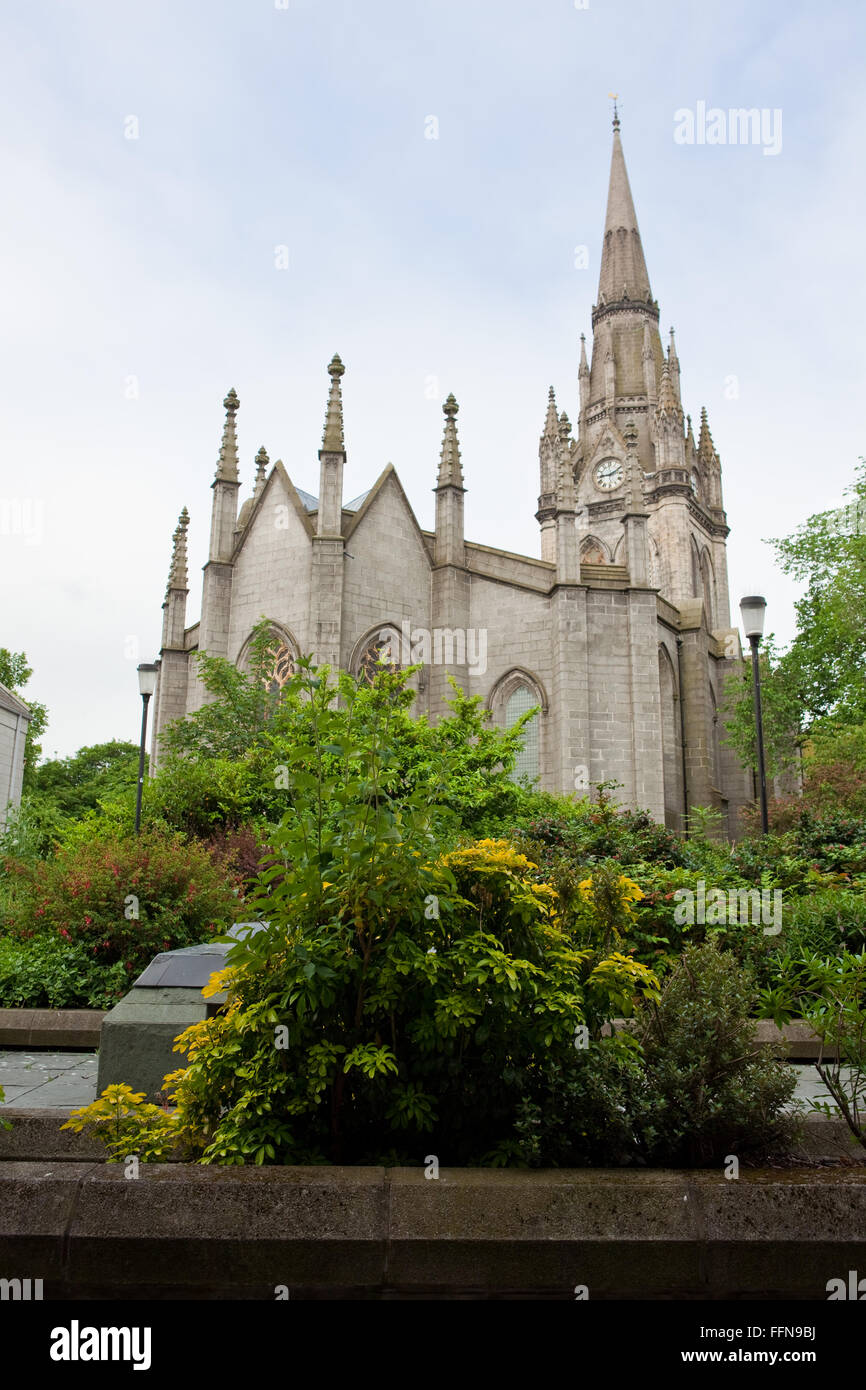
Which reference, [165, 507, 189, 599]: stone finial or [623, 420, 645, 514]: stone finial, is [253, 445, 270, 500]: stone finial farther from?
[623, 420, 645, 514]: stone finial

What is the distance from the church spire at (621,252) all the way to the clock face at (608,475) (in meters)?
9.88

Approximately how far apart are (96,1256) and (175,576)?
27873mm

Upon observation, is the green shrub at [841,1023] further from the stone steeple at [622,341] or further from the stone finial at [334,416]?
the stone steeple at [622,341]

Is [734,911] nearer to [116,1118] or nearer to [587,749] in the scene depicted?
[116,1118]

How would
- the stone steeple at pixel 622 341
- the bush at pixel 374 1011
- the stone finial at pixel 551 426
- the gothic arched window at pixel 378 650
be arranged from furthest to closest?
the stone steeple at pixel 622 341 → the stone finial at pixel 551 426 → the gothic arched window at pixel 378 650 → the bush at pixel 374 1011

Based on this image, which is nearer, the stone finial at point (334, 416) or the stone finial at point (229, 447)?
the stone finial at point (334, 416)

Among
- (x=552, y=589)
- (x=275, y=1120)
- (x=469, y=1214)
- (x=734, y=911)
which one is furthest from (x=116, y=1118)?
(x=552, y=589)

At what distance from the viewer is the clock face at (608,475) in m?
53.2

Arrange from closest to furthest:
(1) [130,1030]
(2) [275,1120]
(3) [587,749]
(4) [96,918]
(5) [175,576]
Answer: (2) [275,1120] → (1) [130,1030] → (4) [96,918] → (3) [587,749] → (5) [175,576]

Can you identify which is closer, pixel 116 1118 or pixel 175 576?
pixel 116 1118

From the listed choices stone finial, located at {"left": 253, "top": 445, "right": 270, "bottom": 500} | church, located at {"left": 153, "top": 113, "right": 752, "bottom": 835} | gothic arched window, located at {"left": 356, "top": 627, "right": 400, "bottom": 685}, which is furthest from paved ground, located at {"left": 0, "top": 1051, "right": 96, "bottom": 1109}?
stone finial, located at {"left": 253, "top": 445, "right": 270, "bottom": 500}

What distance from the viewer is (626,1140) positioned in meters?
3.87

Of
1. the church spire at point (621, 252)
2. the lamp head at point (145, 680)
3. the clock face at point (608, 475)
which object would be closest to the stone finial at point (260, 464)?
the lamp head at point (145, 680)
